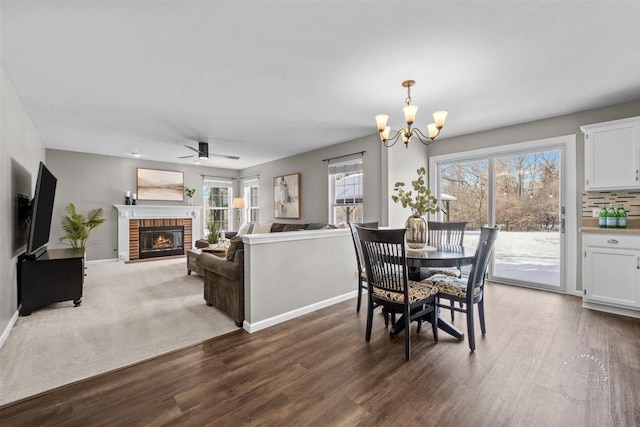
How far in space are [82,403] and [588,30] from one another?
4.28m

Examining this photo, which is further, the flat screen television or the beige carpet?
the flat screen television

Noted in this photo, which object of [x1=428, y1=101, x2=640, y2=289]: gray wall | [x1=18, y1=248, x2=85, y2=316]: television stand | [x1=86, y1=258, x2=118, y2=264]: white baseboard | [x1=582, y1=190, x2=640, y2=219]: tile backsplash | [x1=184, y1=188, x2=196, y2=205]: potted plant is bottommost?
[x1=86, y1=258, x2=118, y2=264]: white baseboard

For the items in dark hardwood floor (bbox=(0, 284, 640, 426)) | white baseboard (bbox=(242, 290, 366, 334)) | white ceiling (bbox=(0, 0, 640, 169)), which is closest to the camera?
dark hardwood floor (bbox=(0, 284, 640, 426))

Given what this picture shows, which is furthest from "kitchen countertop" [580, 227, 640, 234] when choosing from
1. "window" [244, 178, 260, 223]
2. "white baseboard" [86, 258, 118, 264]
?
"white baseboard" [86, 258, 118, 264]

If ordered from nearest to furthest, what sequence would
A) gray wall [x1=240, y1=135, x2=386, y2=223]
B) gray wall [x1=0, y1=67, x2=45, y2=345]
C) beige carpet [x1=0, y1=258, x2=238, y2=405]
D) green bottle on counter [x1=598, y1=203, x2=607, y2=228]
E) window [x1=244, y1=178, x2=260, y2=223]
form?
1. beige carpet [x1=0, y1=258, x2=238, y2=405]
2. gray wall [x1=0, y1=67, x2=45, y2=345]
3. green bottle on counter [x1=598, y1=203, x2=607, y2=228]
4. gray wall [x1=240, y1=135, x2=386, y2=223]
5. window [x1=244, y1=178, x2=260, y2=223]

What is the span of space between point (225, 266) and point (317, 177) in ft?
11.1

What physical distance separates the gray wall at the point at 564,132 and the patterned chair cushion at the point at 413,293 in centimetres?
282

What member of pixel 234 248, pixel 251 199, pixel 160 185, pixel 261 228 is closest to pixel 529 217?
pixel 234 248

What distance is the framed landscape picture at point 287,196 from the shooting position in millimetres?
6441

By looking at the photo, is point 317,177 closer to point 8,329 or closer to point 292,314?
point 292,314

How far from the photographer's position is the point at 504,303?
11.6 feet

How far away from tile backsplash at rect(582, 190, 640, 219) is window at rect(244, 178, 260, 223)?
6.85 meters

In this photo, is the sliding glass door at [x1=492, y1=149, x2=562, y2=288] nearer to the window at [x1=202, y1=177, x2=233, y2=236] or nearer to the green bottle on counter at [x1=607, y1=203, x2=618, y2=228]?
the green bottle on counter at [x1=607, y1=203, x2=618, y2=228]

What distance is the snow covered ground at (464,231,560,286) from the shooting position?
13.5 feet
